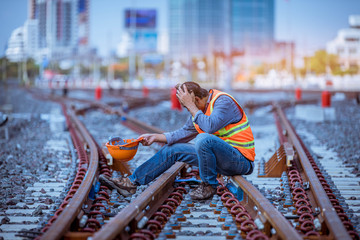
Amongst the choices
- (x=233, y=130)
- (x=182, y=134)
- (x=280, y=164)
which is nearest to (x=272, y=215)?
(x=233, y=130)

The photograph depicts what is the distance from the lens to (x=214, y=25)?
629ft

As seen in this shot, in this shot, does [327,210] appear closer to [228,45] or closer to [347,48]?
[228,45]

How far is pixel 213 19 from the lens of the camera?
192m

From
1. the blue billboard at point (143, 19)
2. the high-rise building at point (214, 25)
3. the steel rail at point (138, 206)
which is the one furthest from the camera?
the high-rise building at point (214, 25)

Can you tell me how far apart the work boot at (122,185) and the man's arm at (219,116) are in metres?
1.03

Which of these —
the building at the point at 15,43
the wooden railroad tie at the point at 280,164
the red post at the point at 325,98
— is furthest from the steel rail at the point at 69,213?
the red post at the point at 325,98

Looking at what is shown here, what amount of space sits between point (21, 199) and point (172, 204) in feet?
5.40

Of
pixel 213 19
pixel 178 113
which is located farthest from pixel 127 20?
pixel 178 113

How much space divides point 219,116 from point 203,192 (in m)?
0.80

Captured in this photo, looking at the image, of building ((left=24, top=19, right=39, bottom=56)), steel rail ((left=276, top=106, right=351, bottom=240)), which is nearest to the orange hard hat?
steel rail ((left=276, top=106, right=351, bottom=240))

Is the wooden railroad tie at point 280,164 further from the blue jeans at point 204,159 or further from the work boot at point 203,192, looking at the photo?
the work boot at point 203,192

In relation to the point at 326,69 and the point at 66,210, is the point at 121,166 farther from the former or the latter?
the point at 326,69

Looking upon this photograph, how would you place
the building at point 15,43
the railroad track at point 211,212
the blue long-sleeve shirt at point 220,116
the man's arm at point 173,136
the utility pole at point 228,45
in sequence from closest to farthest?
the railroad track at point 211,212, the blue long-sleeve shirt at point 220,116, the man's arm at point 173,136, the building at point 15,43, the utility pole at point 228,45

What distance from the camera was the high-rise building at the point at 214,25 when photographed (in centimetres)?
18688
